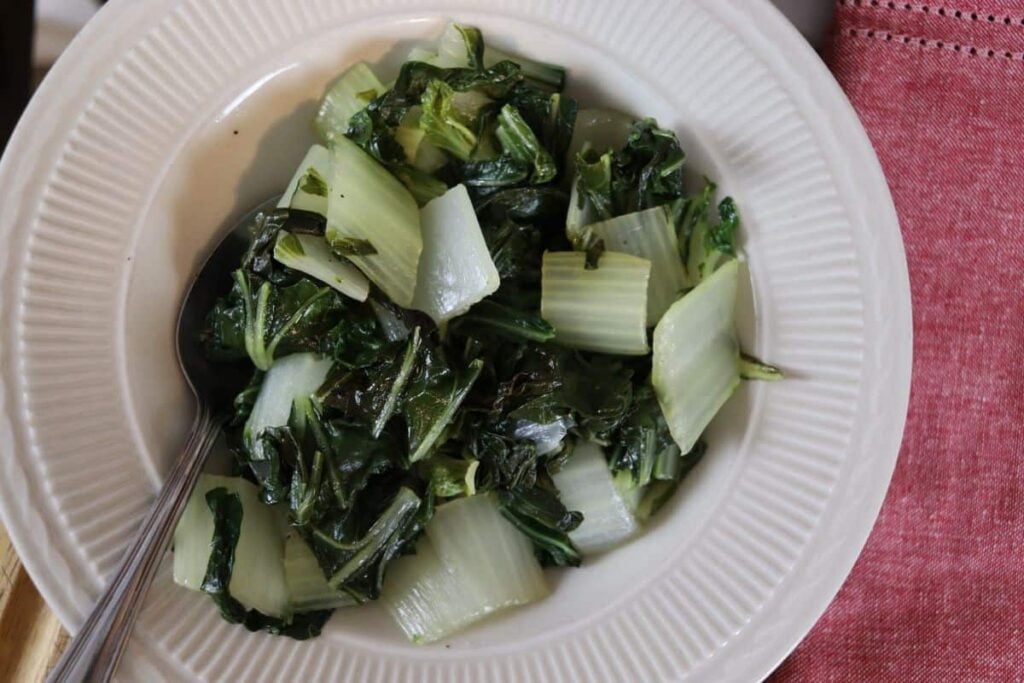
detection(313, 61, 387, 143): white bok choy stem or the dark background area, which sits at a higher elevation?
the dark background area

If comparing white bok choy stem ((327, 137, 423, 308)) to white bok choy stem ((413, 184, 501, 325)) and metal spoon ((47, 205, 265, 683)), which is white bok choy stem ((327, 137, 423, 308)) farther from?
metal spoon ((47, 205, 265, 683))

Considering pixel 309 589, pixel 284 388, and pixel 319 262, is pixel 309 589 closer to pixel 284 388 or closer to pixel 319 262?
pixel 284 388

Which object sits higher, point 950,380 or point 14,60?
point 14,60

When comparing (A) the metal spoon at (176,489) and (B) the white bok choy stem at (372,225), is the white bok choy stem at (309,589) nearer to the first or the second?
(A) the metal spoon at (176,489)

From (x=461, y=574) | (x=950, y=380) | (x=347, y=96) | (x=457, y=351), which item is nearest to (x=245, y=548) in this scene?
(x=461, y=574)

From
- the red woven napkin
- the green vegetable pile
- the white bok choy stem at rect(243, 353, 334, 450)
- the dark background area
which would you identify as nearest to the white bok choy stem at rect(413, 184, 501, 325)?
the green vegetable pile

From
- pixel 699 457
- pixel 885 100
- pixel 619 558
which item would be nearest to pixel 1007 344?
pixel 885 100
